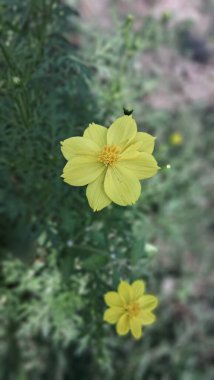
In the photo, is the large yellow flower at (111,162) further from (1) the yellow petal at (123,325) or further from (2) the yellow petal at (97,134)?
(1) the yellow petal at (123,325)

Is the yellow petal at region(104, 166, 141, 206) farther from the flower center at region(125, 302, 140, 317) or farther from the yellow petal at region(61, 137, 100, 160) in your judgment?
the flower center at region(125, 302, 140, 317)

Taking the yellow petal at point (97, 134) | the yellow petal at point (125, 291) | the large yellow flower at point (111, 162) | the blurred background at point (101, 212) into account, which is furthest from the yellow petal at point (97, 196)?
the yellow petal at point (125, 291)

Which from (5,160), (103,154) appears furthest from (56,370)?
(103,154)

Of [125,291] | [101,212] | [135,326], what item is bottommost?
[135,326]

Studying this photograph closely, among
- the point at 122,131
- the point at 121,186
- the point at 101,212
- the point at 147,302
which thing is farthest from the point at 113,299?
the point at 122,131

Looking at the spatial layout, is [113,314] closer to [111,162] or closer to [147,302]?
[147,302]

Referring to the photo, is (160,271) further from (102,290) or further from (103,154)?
(103,154)

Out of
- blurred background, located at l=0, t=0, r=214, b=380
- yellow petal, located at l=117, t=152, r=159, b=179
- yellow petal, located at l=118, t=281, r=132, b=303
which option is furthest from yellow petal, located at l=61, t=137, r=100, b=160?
yellow petal, located at l=118, t=281, r=132, b=303
